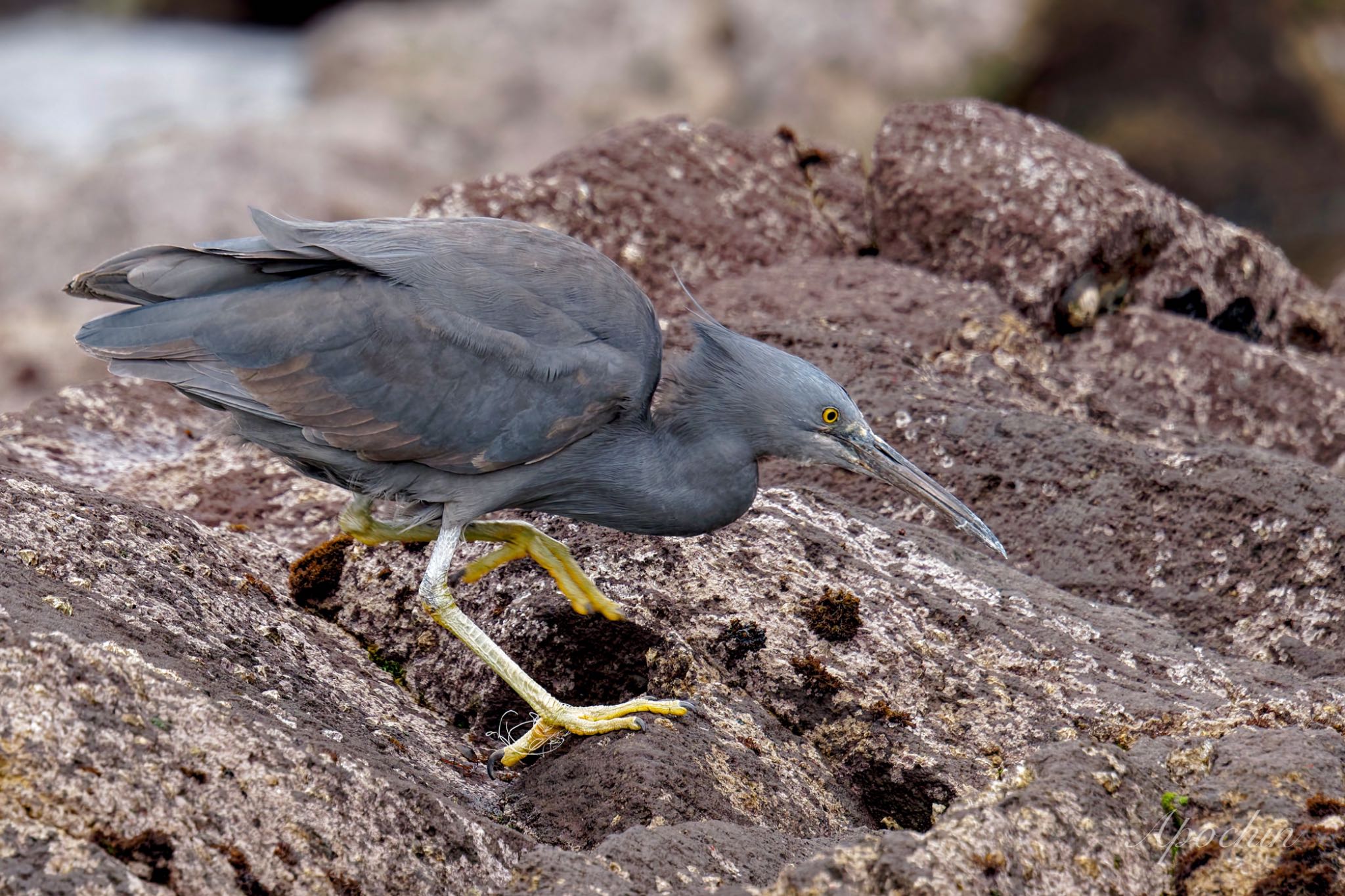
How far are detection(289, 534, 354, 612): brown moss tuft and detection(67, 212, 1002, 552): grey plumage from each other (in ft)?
1.41

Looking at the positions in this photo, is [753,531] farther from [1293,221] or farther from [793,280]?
[1293,221]

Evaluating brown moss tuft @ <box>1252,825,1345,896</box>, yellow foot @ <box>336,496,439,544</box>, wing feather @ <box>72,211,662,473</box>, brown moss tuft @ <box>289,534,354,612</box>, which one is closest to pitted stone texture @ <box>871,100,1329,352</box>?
wing feather @ <box>72,211,662,473</box>

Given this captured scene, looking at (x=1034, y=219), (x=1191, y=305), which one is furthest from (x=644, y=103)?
(x=1034, y=219)

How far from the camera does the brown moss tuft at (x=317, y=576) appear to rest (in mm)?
5301

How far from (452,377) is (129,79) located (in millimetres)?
23001

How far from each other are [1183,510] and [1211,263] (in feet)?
10.4

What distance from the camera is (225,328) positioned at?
492 cm

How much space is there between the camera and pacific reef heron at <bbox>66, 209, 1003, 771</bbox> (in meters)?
4.87

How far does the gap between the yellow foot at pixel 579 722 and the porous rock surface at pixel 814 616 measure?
0.24ft

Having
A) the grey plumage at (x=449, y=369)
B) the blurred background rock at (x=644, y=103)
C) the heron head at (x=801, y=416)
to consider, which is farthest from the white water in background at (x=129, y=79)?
the heron head at (x=801, y=416)

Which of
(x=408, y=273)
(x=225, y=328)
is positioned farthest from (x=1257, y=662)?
(x=225, y=328)

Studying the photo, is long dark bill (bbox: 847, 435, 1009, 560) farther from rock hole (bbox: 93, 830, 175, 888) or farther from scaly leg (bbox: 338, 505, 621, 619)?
rock hole (bbox: 93, 830, 175, 888)

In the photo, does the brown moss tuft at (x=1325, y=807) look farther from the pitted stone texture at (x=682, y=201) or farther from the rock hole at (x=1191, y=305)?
the rock hole at (x=1191, y=305)

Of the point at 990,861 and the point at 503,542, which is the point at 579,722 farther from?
the point at 990,861
